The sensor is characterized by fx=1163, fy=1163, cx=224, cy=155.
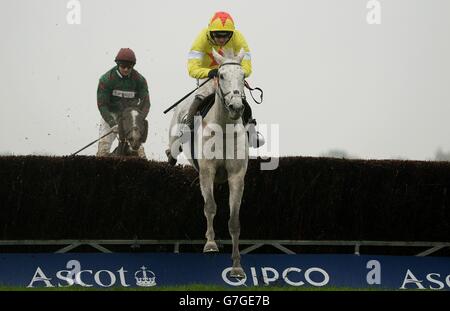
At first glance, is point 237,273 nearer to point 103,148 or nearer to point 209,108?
point 209,108

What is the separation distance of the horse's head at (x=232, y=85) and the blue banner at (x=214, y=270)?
2.25 metres

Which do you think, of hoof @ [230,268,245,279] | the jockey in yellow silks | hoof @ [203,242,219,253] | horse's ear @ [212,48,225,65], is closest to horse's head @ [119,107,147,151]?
the jockey in yellow silks

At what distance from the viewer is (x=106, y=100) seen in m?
18.0

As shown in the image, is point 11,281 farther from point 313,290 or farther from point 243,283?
point 313,290

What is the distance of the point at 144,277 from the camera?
1455cm

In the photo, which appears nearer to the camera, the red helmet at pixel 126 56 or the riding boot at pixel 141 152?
the riding boot at pixel 141 152

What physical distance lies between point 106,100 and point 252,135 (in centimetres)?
386

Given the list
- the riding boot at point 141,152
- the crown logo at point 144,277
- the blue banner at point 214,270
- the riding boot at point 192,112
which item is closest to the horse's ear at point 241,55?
the riding boot at point 192,112

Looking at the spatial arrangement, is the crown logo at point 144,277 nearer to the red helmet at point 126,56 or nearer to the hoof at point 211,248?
the hoof at point 211,248

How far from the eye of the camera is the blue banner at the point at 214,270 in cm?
1442

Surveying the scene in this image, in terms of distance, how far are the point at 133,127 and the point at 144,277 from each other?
2904mm

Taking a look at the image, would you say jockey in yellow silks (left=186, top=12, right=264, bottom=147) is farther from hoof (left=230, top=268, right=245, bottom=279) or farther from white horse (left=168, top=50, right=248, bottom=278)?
hoof (left=230, top=268, right=245, bottom=279)

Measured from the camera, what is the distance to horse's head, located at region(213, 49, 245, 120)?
43.4ft
